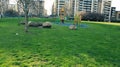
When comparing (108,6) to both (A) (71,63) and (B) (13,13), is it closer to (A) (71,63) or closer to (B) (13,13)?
(B) (13,13)

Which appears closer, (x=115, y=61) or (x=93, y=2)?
(x=115, y=61)

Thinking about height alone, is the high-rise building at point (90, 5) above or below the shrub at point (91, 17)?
above

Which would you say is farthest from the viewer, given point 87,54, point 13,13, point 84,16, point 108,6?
point 108,6

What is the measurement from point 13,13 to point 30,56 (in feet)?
269

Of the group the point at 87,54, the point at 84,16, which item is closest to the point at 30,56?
the point at 87,54

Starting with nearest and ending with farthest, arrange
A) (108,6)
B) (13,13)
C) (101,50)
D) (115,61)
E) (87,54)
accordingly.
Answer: (115,61) → (87,54) → (101,50) → (13,13) → (108,6)

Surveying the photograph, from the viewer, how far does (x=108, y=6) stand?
15300cm

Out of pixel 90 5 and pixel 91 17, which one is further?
pixel 90 5

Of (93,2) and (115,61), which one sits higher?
(93,2)

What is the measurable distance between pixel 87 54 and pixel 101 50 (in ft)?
4.94

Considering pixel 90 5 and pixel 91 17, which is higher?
pixel 90 5

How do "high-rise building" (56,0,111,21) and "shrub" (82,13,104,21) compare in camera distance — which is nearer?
"shrub" (82,13,104,21)

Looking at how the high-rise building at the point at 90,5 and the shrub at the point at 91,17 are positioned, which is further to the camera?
the high-rise building at the point at 90,5

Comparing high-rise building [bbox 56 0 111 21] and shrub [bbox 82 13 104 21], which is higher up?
high-rise building [bbox 56 0 111 21]
